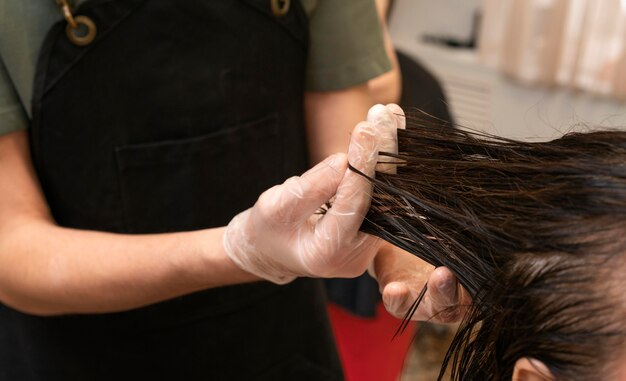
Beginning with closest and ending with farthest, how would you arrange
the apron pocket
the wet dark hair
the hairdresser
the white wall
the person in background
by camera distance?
the wet dark hair < the hairdresser < the apron pocket < the person in background < the white wall

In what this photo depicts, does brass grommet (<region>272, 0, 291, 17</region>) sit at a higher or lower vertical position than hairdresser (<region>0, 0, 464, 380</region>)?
higher

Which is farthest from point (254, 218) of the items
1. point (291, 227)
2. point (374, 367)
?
point (374, 367)

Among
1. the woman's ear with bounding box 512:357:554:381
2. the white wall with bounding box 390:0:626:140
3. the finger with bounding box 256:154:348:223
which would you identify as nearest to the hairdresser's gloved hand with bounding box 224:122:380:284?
the finger with bounding box 256:154:348:223

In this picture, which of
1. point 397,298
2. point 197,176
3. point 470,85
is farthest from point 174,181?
point 470,85

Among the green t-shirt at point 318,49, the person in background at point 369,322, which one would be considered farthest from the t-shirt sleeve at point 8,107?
the person in background at point 369,322

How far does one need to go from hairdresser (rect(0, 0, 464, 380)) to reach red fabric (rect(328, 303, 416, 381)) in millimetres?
836

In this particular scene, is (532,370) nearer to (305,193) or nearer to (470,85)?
(305,193)

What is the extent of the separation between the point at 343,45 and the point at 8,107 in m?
0.47

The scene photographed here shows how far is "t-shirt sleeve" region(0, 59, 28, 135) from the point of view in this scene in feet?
3.05

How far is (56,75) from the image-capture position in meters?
0.96

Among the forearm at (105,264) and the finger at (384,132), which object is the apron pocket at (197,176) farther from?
the finger at (384,132)

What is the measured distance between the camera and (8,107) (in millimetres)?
935

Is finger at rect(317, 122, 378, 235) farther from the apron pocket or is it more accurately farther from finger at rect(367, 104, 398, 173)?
the apron pocket

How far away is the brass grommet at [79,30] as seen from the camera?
3.10ft
